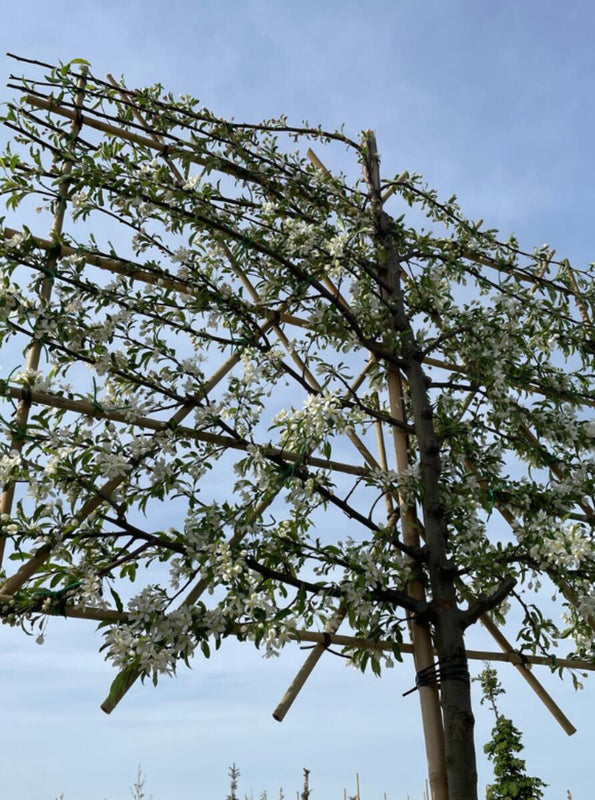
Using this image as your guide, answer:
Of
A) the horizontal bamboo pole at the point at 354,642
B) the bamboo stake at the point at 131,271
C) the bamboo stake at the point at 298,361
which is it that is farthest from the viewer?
the bamboo stake at the point at 298,361

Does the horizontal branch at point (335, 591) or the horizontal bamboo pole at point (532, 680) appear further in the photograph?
the horizontal bamboo pole at point (532, 680)

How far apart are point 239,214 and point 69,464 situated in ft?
4.07

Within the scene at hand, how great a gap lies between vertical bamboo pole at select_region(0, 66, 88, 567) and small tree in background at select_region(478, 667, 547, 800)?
213 inches

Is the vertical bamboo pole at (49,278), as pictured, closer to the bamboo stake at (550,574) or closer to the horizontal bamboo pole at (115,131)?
the horizontal bamboo pole at (115,131)

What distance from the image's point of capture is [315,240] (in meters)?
2.82

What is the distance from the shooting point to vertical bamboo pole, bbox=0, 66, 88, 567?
2.15m

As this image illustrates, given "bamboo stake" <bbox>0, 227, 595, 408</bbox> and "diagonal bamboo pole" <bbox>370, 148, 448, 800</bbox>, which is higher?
"bamboo stake" <bbox>0, 227, 595, 408</bbox>

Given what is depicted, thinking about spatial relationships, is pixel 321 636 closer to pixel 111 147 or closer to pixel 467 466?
pixel 467 466

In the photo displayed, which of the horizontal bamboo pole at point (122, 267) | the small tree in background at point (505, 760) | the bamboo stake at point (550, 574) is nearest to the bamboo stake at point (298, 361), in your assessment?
the horizontal bamboo pole at point (122, 267)

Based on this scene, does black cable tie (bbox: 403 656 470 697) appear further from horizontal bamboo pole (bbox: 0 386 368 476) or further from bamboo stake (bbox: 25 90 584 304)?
bamboo stake (bbox: 25 90 584 304)

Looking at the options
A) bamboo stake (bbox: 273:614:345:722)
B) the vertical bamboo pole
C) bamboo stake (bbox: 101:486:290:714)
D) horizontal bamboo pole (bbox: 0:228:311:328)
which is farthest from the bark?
the vertical bamboo pole

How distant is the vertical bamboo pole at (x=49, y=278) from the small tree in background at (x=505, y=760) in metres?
5.40

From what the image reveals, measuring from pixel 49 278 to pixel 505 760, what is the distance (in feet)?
18.4

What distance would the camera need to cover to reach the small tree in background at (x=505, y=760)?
20.2 ft
